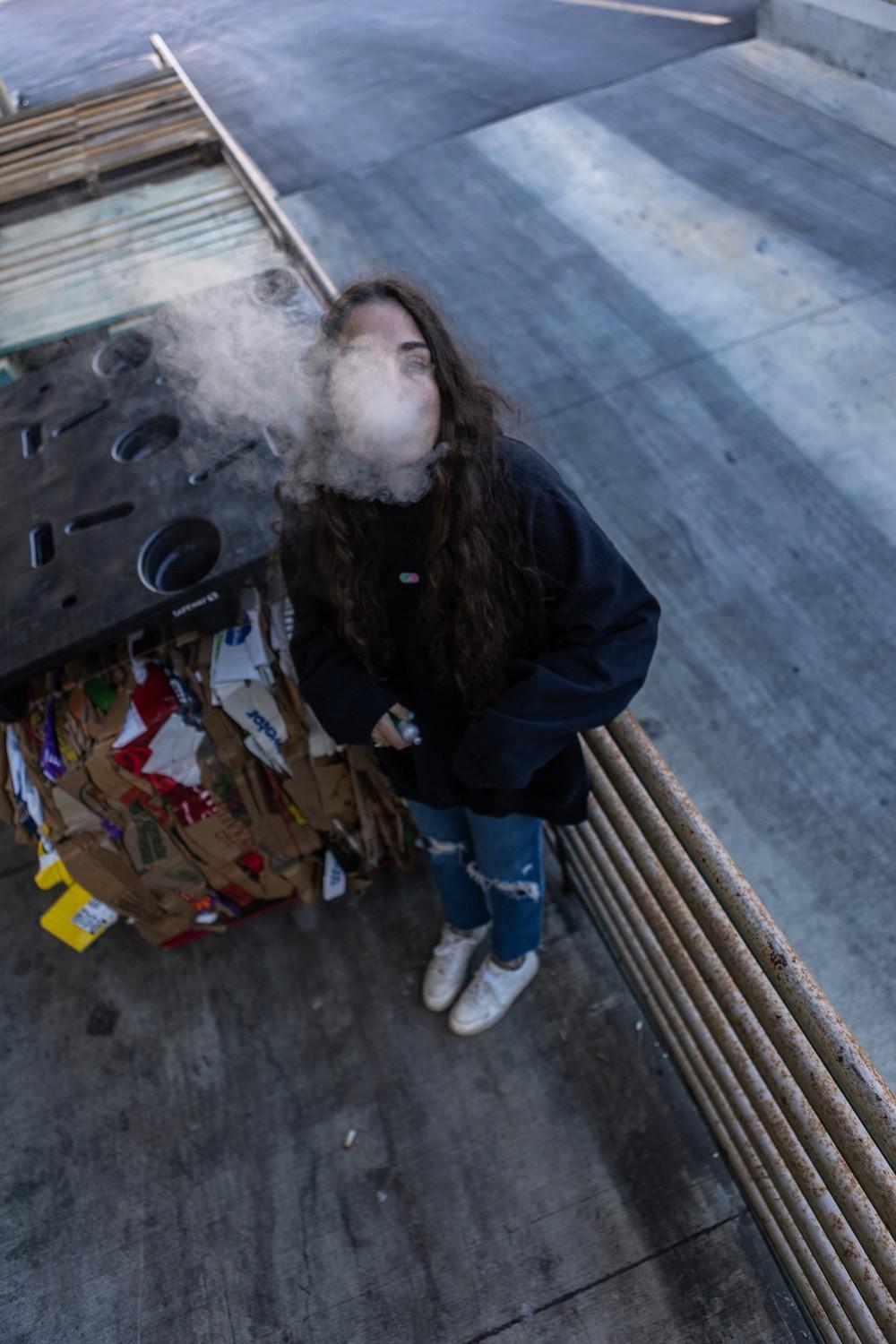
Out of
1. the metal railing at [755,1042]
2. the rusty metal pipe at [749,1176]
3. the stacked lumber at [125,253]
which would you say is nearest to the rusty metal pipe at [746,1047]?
the metal railing at [755,1042]

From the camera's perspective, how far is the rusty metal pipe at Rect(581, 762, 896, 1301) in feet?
4.30

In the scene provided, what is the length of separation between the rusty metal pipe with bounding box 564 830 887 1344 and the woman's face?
1.18 meters

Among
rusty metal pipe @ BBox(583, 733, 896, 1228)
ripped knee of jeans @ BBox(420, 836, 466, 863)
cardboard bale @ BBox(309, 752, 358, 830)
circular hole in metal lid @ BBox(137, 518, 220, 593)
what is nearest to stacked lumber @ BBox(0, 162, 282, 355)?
circular hole in metal lid @ BBox(137, 518, 220, 593)

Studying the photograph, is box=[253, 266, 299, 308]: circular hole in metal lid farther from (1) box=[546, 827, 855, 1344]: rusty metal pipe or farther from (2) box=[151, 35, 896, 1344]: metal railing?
(1) box=[546, 827, 855, 1344]: rusty metal pipe

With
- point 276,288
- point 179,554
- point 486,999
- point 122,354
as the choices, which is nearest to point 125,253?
point 122,354

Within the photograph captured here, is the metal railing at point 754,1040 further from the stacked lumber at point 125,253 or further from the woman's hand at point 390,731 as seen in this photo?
the stacked lumber at point 125,253

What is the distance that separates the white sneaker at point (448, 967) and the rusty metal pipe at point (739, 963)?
0.76 m

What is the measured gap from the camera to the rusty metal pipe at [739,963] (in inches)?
48.9

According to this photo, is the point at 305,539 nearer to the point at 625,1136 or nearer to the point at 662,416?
the point at 625,1136

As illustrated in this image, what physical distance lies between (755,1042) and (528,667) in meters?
0.75

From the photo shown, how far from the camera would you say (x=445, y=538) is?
1.58 meters

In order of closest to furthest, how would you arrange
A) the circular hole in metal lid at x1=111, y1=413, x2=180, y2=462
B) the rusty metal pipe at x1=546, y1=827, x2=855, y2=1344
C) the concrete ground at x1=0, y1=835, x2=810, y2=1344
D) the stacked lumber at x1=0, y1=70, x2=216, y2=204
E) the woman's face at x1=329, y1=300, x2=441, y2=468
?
the woman's face at x1=329, y1=300, x2=441, y2=468 → the rusty metal pipe at x1=546, y1=827, x2=855, y2=1344 → the concrete ground at x1=0, y1=835, x2=810, y2=1344 → the circular hole in metal lid at x1=111, y1=413, x2=180, y2=462 → the stacked lumber at x1=0, y1=70, x2=216, y2=204

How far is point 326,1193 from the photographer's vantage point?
A: 220cm

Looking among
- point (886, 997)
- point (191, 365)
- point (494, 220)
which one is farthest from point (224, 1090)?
point (494, 220)
